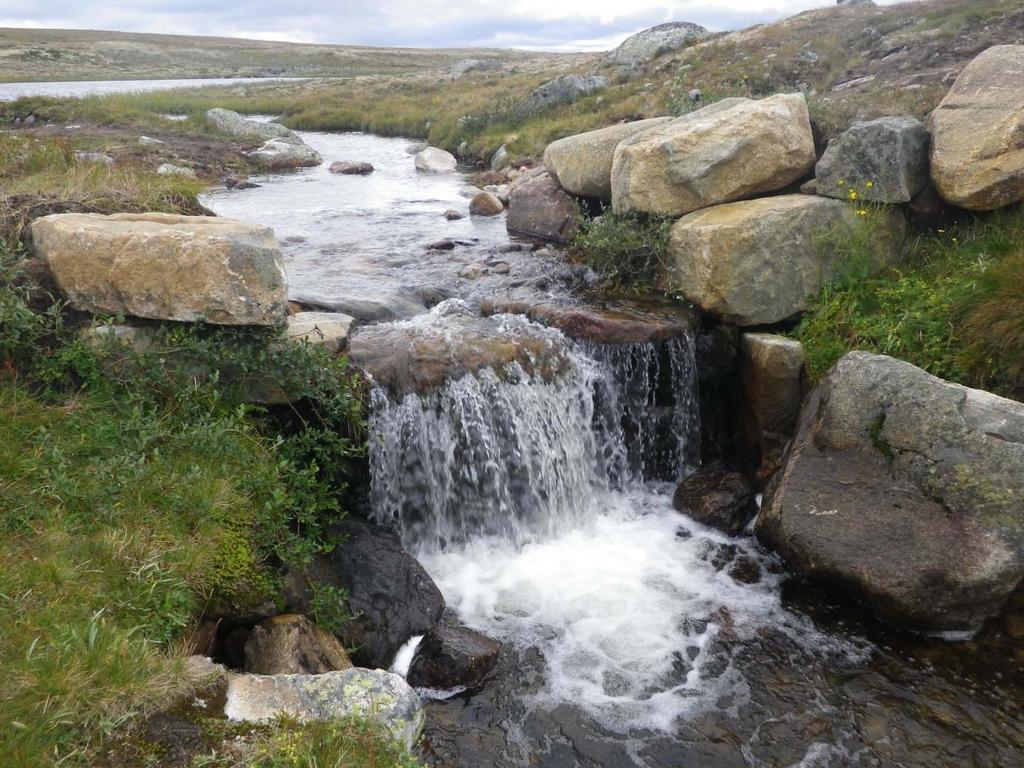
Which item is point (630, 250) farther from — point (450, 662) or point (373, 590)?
point (450, 662)

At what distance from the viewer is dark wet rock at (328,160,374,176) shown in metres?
23.4

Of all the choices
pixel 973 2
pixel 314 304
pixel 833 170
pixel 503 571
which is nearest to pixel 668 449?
pixel 503 571

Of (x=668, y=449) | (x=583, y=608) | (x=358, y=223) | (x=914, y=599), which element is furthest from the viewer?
(x=358, y=223)

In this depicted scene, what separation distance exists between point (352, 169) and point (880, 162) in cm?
1770

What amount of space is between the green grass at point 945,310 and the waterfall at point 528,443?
171cm

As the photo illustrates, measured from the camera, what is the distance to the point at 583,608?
7.06 metres

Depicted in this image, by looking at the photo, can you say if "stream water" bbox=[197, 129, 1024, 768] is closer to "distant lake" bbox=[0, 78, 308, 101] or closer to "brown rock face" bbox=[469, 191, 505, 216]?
"brown rock face" bbox=[469, 191, 505, 216]

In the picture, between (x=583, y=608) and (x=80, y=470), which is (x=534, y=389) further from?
(x=80, y=470)

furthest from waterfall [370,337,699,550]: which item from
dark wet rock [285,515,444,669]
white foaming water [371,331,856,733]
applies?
dark wet rock [285,515,444,669]

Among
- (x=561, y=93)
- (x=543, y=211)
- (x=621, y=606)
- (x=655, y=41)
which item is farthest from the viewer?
(x=655, y=41)

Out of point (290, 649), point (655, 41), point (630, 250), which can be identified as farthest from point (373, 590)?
point (655, 41)

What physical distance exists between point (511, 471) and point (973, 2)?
2527 cm

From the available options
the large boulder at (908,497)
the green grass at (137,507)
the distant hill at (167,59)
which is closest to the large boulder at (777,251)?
the large boulder at (908,497)

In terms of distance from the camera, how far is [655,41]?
3491 cm
